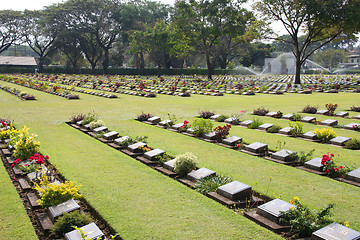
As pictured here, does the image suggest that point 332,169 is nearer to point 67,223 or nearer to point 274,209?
point 274,209

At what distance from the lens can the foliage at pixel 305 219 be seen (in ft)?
12.2

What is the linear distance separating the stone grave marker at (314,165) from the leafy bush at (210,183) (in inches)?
71.6

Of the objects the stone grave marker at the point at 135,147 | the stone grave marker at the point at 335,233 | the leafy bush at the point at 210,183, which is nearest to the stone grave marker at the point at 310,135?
the leafy bush at the point at 210,183

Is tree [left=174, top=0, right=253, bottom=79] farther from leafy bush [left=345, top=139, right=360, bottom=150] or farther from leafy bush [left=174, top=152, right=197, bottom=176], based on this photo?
leafy bush [left=174, top=152, right=197, bottom=176]

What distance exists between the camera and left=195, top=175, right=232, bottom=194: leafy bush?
16.5ft

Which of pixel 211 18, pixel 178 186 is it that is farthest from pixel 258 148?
pixel 211 18

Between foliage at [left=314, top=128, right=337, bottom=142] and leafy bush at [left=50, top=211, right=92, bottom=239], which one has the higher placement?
foliage at [left=314, top=128, right=337, bottom=142]

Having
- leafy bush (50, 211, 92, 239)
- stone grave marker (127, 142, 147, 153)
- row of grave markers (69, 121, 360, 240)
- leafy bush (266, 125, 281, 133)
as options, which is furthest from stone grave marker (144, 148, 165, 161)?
leafy bush (266, 125, 281, 133)

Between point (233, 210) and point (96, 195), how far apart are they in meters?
2.05

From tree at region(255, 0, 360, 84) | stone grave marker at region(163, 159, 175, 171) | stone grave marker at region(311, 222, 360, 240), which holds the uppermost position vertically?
tree at region(255, 0, 360, 84)

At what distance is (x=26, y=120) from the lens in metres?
11.6

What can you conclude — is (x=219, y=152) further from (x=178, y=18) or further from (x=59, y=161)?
(x=178, y=18)

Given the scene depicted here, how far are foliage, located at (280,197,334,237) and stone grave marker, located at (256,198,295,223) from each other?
7cm

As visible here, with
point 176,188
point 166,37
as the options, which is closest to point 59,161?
point 176,188
